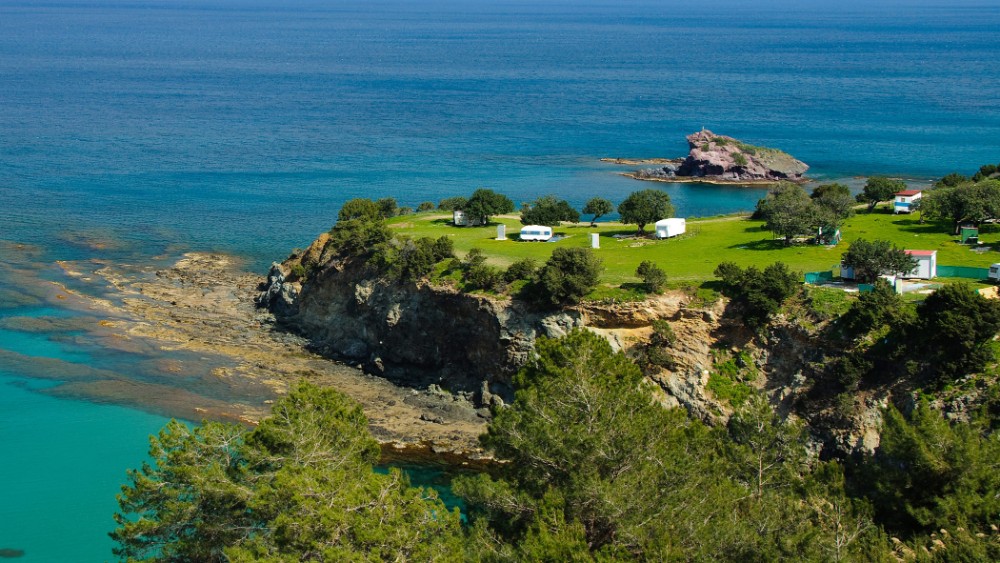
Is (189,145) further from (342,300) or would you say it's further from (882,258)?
(882,258)

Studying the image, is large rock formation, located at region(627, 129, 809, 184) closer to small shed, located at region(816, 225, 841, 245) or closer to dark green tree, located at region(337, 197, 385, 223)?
dark green tree, located at region(337, 197, 385, 223)

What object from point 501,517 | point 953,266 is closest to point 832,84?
point 953,266

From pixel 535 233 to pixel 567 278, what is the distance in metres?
14.2

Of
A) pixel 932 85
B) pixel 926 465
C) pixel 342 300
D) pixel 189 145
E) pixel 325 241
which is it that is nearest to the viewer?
pixel 926 465

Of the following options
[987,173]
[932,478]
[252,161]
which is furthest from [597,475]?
[252,161]

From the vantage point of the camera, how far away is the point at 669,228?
2502 inches

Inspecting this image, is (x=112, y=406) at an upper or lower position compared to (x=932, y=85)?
lower

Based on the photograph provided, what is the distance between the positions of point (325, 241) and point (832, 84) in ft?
480

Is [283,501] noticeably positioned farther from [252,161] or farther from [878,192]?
[252,161]

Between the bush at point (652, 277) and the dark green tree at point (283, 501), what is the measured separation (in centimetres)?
2161

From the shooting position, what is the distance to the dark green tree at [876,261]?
1945 inches

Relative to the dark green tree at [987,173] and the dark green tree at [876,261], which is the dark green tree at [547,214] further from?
the dark green tree at [987,173]

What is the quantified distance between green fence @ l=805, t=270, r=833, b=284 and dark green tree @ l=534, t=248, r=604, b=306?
10.6 meters

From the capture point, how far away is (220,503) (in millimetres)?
28422
